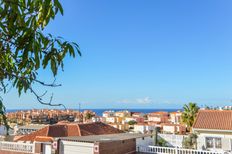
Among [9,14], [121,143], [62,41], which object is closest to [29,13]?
[9,14]

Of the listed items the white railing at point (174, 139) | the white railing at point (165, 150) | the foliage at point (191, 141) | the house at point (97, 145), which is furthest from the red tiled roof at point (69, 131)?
the foliage at point (191, 141)

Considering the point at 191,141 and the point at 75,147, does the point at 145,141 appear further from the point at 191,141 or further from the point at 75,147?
the point at 75,147

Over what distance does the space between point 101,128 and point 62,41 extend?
27.1 m

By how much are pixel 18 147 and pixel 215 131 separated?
652 inches

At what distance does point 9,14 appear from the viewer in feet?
8.01

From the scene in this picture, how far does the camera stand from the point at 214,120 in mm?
22344

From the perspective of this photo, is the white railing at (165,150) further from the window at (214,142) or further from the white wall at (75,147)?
the white wall at (75,147)

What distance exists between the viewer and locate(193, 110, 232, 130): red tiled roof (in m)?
21.4

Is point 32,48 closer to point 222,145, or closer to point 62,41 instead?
point 62,41

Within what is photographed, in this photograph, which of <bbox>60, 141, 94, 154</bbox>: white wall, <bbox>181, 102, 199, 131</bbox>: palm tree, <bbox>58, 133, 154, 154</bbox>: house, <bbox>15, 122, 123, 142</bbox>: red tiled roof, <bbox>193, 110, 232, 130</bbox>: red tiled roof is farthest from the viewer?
<bbox>181, 102, 199, 131</bbox>: palm tree

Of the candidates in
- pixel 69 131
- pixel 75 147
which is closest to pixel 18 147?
pixel 69 131

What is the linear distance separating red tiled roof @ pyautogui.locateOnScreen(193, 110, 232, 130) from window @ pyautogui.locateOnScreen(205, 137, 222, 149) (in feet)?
2.93

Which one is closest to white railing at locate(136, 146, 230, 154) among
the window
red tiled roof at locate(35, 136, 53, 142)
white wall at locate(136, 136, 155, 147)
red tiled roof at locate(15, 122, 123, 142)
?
white wall at locate(136, 136, 155, 147)

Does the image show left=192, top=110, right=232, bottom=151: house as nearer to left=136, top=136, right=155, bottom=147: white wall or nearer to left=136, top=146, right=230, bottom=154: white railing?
left=136, top=146, right=230, bottom=154: white railing
